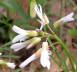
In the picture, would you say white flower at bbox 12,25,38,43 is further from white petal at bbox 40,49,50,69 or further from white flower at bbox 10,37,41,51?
white petal at bbox 40,49,50,69

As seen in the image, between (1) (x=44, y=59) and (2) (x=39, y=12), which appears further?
(2) (x=39, y=12)

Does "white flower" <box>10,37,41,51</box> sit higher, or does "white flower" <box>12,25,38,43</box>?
"white flower" <box>12,25,38,43</box>

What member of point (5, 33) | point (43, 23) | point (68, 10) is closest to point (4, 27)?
point (5, 33)

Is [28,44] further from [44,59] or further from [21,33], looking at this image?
[44,59]

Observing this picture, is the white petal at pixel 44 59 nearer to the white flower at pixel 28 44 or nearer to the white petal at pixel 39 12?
the white flower at pixel 28 44

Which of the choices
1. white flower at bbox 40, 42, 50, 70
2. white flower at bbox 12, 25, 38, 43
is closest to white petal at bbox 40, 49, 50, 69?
white flower at bbox 40, 42, 50, 70

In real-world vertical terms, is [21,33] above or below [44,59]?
above

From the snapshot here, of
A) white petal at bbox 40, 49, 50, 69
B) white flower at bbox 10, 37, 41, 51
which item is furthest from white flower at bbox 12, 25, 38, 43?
white petal at bbox 40, 49, 50, 69

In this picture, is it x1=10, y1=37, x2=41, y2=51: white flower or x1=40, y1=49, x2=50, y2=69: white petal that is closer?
x1=40, y1=49, x2=50, y2=69: white petal

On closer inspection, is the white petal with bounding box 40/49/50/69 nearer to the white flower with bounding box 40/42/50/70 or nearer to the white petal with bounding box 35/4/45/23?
the white flower with bounding box 40/42/50/70

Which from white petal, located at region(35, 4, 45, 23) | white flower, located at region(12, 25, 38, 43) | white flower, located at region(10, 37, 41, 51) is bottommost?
white flower, located at region(10, 37, 41, 51)

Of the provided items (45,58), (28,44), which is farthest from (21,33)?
(45,58)

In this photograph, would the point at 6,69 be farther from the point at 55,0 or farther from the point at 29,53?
the point at 55,0
